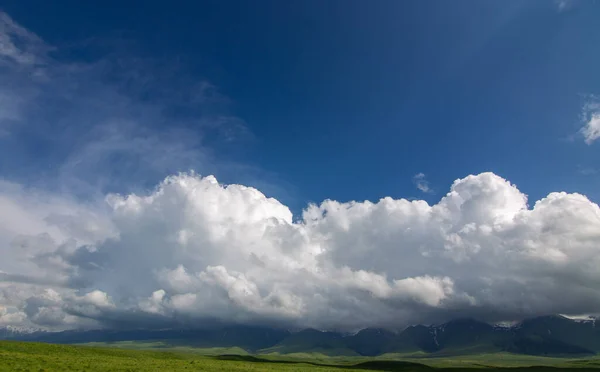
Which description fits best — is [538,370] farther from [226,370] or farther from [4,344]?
[4,344]

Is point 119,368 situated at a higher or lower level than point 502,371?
higher

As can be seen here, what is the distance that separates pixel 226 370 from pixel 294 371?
681 inches

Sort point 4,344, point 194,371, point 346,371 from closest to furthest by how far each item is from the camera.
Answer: point 194,371 < point 4,344 < point 346,371

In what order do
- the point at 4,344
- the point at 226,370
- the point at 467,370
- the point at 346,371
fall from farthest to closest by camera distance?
the point at 467,370 < the point at 346,371 < the point at 4,344 < the point at 226,370

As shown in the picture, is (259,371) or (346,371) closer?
(259,371)

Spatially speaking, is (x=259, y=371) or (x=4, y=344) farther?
(x=4, y=344)

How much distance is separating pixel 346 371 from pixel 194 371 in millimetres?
52349

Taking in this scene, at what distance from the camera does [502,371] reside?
543 ft

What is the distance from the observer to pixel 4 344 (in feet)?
328

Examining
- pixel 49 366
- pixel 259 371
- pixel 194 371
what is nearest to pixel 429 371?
pixel 259 371

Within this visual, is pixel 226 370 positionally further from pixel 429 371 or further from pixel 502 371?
pixel 502 371

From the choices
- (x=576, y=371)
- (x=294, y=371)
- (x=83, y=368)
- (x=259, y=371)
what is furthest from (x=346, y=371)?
(x=576, y=371)

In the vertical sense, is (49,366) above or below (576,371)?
above

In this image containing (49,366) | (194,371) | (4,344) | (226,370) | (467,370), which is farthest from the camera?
(467,370)
